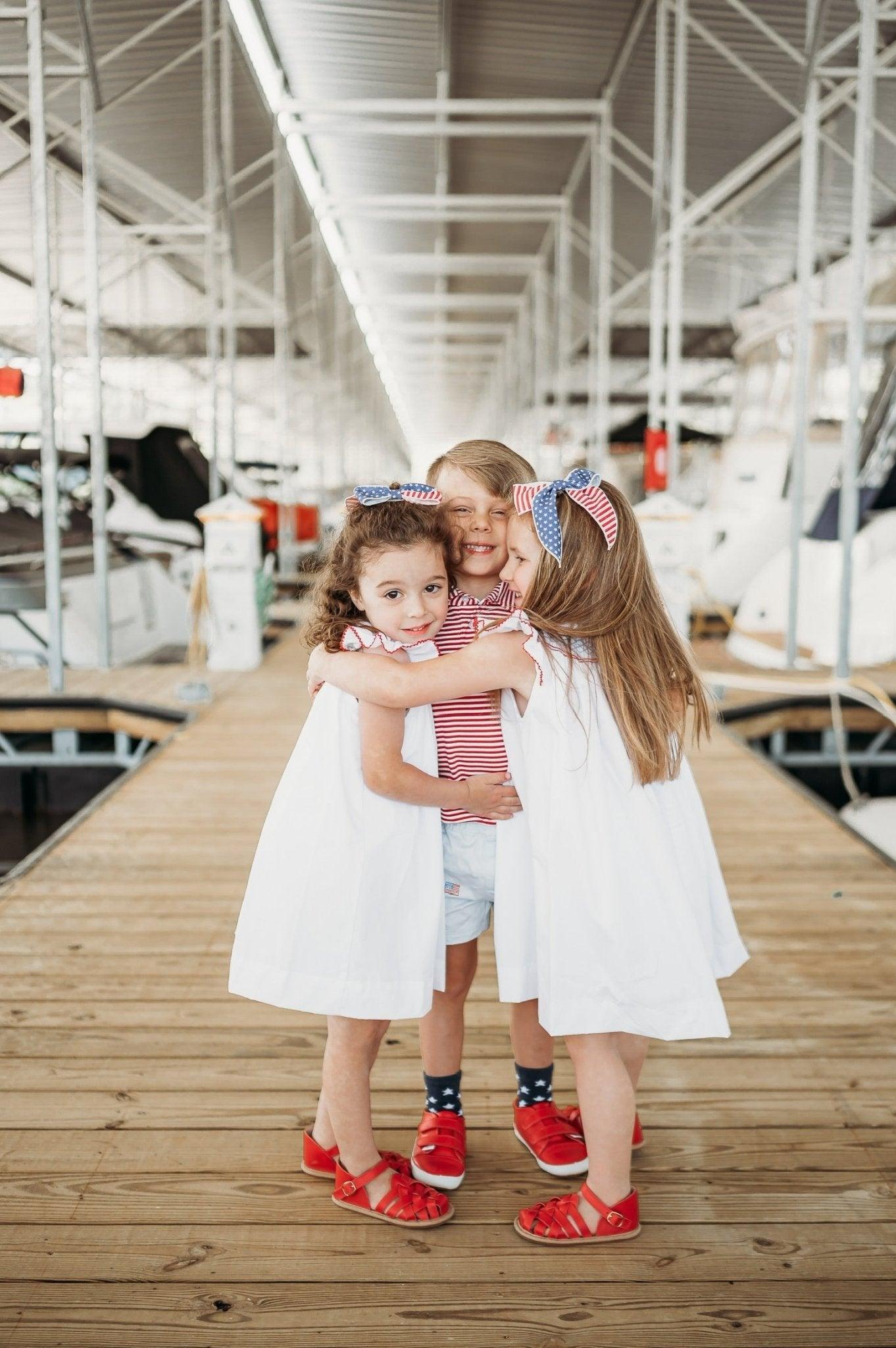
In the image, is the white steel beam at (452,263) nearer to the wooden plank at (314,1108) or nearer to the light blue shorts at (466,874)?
the wooden plank at (314,1108)

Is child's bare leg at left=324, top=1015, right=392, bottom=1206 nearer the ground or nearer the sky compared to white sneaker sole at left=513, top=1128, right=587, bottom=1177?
nearer the sky

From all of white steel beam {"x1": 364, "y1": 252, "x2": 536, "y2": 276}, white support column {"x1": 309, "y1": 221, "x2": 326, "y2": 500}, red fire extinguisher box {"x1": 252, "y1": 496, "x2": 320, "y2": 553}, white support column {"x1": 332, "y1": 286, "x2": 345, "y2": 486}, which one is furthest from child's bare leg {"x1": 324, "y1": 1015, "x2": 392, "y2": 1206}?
white support column {"x1": 332, "y1": 286, "x2": 345, "y2": 486}

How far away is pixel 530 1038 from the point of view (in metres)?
2.22

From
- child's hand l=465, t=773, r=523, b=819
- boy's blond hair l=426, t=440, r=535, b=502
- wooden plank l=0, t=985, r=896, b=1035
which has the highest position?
boy's blond hair l=426, t=440, r=535, b=502

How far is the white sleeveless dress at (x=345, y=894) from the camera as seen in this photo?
1.96 m

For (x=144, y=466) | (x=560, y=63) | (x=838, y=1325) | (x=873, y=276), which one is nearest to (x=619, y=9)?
(x=560, y=63)

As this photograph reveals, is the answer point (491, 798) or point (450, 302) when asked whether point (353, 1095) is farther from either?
point (450, 302)

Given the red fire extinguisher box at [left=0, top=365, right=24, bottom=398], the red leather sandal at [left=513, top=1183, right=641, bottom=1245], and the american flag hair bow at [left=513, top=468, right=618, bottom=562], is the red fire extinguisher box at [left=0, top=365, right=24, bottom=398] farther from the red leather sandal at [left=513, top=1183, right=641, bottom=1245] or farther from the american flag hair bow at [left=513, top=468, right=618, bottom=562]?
the red leather sandal at [left=513, top=1183, right=641, bottom=1245]

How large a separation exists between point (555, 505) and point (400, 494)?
0.86 feet

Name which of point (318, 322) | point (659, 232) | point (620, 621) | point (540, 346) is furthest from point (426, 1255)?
point (540, 346)

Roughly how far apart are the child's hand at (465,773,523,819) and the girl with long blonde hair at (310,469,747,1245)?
45 millimetres

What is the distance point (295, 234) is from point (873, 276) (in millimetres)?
9806

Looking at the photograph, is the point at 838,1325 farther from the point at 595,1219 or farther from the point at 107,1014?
the point at 107,1014

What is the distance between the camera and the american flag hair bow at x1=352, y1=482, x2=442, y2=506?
1923mm
